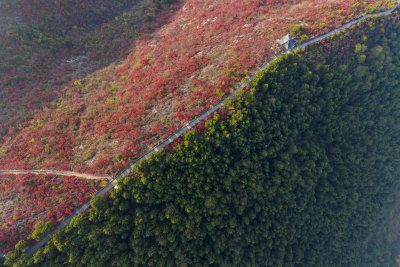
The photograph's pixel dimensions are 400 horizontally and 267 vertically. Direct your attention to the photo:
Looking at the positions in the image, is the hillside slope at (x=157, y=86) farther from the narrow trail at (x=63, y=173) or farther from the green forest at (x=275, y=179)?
the green forest at (x=275, y=179)

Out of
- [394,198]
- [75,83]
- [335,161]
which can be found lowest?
[394,198]

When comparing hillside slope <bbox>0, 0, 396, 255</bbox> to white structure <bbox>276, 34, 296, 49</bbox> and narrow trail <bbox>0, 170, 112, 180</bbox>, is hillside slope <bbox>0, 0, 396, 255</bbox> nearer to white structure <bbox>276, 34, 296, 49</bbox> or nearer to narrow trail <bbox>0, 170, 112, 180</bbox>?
narrow trail <bbox>0, 170, 112, 180</bbox>

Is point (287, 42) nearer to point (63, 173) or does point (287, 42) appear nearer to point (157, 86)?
point (157, 86)

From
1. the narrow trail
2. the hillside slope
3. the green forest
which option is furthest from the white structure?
the narrow trail

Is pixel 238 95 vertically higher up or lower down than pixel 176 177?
higher up

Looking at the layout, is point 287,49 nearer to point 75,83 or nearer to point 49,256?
point 75,83

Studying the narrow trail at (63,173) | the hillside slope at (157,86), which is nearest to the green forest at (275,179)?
the narrow trail at (63,173)

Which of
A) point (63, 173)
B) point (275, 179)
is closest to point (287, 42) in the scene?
point (275, 179)

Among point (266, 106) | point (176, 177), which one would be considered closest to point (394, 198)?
A: point (266, 106)
